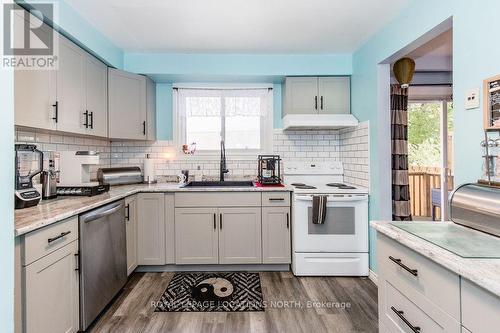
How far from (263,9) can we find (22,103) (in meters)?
1.90

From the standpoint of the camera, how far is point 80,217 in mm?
Answer: 1830

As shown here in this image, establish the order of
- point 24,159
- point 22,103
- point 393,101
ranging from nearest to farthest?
point 22,103, point 24,159, point 393,101

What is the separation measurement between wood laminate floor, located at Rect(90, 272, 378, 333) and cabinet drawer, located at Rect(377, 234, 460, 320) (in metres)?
0.90

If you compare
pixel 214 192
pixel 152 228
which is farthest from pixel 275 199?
pixel 152 228

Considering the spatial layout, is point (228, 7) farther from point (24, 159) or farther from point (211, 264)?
point (211, 264)

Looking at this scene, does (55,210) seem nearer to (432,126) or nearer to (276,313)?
(276,313)

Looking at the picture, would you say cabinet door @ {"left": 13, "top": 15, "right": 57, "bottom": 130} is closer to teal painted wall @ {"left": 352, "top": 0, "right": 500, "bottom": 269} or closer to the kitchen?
the kitchen

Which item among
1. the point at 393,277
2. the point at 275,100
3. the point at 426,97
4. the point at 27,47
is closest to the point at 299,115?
the point at 275,100

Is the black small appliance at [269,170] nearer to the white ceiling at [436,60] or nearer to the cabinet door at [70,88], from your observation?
the cabinet door at [70,88]

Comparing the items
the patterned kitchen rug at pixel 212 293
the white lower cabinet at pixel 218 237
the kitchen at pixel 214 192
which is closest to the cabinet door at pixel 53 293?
the kitchen at pixel 214 192

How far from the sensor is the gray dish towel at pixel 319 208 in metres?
2.74

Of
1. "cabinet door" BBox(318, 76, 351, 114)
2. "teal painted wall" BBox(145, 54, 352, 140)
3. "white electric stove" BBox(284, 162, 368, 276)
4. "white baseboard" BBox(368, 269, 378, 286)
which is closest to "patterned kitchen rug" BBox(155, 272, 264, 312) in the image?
"white electric stove" BBox(284, 162, 368, 276)

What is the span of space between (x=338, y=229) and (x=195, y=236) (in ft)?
4.92

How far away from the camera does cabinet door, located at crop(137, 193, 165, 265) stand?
2.89 m
